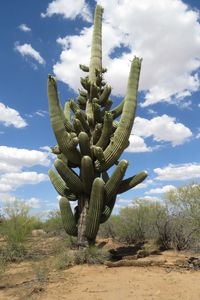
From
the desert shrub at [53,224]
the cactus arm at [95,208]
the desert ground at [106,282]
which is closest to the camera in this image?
the desert ground at [106,282]

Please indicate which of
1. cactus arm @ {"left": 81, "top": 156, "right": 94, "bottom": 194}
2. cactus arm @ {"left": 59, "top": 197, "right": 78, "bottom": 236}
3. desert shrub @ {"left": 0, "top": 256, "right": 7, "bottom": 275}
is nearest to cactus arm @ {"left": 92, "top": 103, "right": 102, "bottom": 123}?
cactus arm @ {"left": 81, "top": 156, "right": 94, "bottom": 194}

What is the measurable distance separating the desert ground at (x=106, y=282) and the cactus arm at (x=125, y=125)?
2980mm

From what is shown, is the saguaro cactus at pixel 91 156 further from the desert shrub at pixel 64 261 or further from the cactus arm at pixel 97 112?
the desert shrub at pixel 64 261

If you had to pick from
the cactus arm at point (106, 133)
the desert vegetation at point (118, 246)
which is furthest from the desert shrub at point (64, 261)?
the cactus arm at point (106, 133)

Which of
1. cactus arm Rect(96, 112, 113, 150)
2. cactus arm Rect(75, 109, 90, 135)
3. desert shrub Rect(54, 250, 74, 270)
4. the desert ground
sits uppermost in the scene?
cactus arm Rect(75, 109, 90, 135)

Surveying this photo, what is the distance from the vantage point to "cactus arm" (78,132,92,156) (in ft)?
35.7

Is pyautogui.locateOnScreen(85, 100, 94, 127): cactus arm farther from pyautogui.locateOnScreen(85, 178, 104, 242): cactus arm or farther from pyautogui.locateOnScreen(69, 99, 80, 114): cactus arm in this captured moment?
pyautogui.locateOnScreen(85, 178, 104, 242): cactus arm

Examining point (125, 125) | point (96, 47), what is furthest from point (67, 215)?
point (96, 47)

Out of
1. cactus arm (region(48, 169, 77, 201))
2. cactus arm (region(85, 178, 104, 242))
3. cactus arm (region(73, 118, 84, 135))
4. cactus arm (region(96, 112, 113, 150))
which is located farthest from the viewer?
cactus arm (region(48, 169, 77, 201))

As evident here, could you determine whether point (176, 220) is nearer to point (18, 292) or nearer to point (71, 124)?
point (71, 124)

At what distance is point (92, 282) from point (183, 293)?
6.66 ft

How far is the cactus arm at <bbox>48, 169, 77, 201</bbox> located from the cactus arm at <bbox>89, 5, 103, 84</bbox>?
3498 millimetres

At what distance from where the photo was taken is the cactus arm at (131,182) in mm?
11992

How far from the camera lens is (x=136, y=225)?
1559 centimetres
